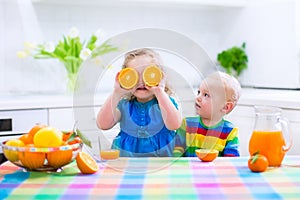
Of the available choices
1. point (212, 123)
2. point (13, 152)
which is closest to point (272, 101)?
point (212, 123)

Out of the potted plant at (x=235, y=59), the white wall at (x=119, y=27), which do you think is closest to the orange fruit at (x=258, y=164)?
the white wall at (x=119, y=27)

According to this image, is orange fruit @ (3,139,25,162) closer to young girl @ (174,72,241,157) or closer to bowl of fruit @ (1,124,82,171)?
bowl of fruit @ (1,124,82,171)

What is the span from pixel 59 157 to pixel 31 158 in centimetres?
7

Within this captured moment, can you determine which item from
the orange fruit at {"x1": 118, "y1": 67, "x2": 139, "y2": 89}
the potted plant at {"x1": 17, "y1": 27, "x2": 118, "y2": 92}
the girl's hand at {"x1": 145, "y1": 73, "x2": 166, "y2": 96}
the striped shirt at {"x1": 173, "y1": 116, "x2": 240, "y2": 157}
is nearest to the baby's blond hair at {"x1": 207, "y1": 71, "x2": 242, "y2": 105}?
the striped shirt at {"x1": 173, "y1": 116, "x2": 240, "y2": 157}

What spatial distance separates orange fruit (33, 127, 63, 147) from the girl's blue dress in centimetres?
27

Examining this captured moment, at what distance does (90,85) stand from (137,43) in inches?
7.4

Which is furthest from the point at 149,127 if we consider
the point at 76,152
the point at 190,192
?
the point at 190,192

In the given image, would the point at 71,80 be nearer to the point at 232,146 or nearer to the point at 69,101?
the point at 69,101

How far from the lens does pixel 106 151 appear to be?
1462 mm

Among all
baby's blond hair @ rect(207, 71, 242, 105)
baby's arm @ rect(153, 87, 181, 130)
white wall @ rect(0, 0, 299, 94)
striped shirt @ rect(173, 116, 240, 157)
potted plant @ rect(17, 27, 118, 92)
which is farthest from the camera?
white wall @ rect(0, 0, 299, 94)

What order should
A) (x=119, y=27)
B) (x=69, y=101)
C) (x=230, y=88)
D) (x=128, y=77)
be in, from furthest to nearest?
(x=119, y=27)
(x=69, y=101)
(x=230, y=88)
(x=128, y=77)

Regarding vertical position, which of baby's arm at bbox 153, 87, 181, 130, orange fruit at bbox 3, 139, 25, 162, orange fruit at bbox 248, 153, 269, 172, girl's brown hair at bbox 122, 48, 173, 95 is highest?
girl's brown hair at bbox 122, 48, 173, 95

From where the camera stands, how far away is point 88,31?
11.2 ft

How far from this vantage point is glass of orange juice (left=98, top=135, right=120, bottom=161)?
145cm
